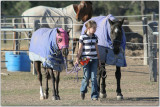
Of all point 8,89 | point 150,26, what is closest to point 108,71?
point 150,26

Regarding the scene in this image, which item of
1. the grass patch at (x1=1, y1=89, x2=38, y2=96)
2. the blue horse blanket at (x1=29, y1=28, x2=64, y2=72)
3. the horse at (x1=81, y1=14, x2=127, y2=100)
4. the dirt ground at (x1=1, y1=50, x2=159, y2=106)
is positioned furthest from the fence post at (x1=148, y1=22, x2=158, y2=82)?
the blue horse blanket at (x1=29, y1=28, x2=64, y2=72)

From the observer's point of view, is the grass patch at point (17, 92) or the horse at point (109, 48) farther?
the grass patch at point (17, 92)

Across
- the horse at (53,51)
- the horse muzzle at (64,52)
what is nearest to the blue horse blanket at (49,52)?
the horse at (53,51)

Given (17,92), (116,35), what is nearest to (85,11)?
(17,92)

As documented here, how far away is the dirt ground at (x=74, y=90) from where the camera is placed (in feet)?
25.4

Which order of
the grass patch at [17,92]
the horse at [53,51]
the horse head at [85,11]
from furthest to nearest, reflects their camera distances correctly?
the horse head at [85,11], the grass patch at [17,92], the horse at [53,51]

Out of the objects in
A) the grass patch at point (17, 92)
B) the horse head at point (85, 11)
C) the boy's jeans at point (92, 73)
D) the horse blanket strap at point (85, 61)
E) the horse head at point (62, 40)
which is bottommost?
the grass patch at point (17, 92)

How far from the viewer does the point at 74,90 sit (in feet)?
32.0

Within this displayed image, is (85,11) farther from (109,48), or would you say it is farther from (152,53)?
(109,48)

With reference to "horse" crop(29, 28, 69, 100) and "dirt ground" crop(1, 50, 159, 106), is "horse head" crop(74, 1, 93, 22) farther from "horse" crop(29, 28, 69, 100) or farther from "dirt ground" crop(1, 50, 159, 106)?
"horse" crop(29, 28, 69, 100)

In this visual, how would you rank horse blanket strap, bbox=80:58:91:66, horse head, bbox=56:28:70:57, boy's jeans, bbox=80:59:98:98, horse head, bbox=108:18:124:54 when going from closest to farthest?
1. horse blanket strap, bbox=80:58:91:66
2. boy's jeans, bbox=80:59:98:98
3. horse head, bbox=108:18:124:54
4. horse head, bbox=56:28:70:57

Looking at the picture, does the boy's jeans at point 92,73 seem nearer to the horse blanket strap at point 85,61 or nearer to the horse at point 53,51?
the horse blanket strap at point 85,61

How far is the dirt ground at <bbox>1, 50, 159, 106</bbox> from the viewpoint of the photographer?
7.74 meters

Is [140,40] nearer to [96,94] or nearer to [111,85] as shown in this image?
[111,85]
